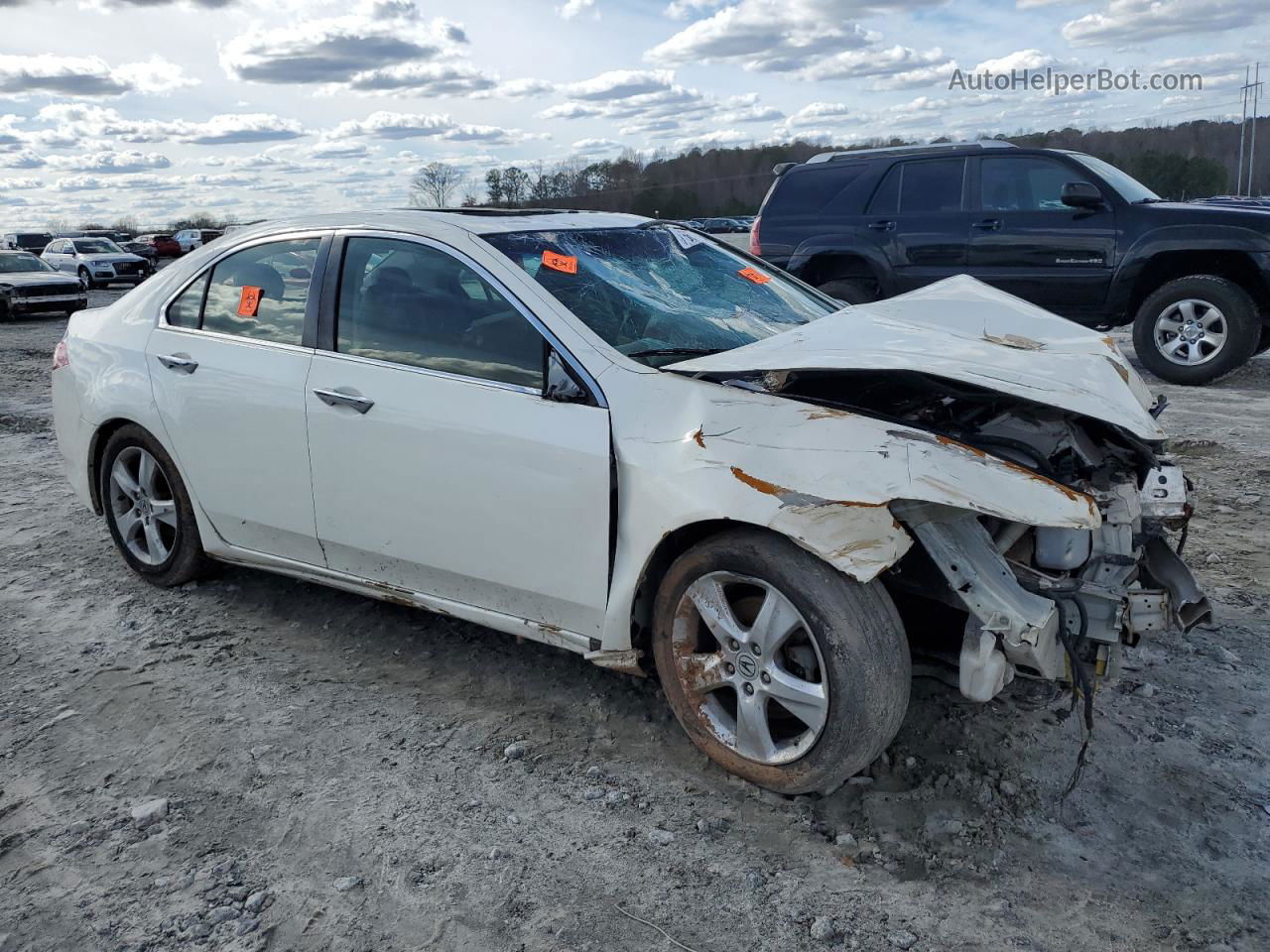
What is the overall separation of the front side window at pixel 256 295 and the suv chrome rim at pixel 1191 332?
7.77 m

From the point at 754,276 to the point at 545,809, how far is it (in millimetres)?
2345

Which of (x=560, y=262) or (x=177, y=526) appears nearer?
(x=560, y=262)

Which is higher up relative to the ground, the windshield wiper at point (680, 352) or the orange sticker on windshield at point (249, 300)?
the orange sticker on windshield at point (249, 300)

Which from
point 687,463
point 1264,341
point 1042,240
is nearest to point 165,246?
point 1042,240

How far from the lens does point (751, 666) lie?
2926 mm

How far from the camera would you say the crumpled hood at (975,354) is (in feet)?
9.36

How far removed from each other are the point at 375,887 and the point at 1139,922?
6.13 ft

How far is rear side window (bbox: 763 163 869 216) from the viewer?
9820mm

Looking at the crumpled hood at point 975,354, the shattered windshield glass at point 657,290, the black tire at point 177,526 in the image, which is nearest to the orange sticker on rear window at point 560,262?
the shattered windshield glass at point 657,290

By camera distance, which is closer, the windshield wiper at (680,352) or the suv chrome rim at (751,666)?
the suv chrome rim at (751,666)

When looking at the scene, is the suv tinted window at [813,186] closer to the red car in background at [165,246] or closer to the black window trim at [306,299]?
the black window trim at [306,299]

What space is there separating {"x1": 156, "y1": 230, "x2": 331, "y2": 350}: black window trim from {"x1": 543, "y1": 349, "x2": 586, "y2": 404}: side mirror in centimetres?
111

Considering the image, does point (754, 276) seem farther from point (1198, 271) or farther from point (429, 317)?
point (1198, 271)

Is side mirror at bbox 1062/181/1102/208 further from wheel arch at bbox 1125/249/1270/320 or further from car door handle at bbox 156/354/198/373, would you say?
car door handle at bbox 156/354/198/373
